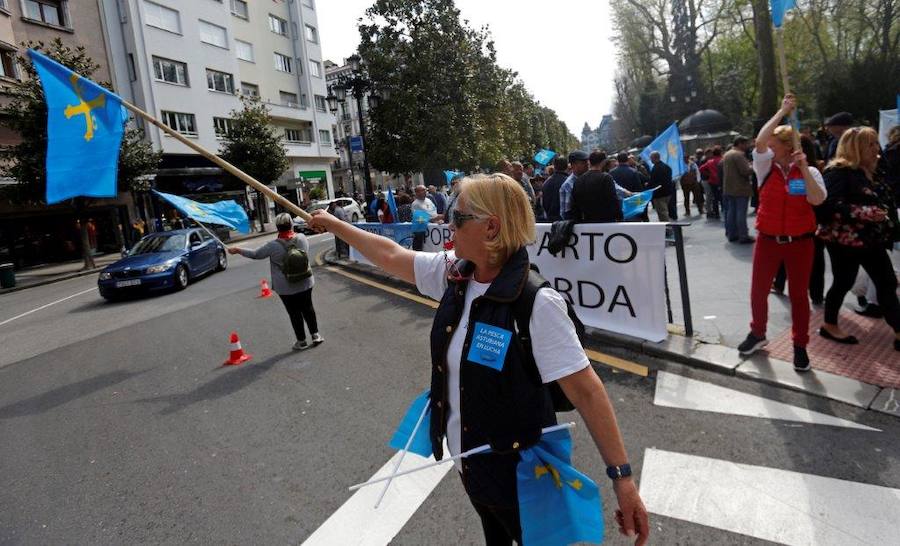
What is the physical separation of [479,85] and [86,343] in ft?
78.2

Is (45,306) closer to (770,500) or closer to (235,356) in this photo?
(235,356)

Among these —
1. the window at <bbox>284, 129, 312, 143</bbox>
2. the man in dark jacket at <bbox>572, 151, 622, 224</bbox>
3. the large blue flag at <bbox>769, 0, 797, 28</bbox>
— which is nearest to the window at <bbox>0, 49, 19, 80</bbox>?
the window at <bbox>284, 129, 312, 143</bbox>

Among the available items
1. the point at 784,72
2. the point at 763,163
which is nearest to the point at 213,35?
the point at 763,163

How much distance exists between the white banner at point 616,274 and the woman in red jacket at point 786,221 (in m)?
0.87

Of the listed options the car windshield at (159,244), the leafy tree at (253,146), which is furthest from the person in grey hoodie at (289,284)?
the leafy tree at (253,146)

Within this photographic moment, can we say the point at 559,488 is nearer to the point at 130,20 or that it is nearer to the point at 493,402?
the point at 493,402

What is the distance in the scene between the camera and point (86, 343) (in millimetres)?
8203

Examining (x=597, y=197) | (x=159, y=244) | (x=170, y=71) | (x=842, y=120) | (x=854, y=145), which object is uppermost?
(x=170, y=71)

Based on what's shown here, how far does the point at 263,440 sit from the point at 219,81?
3630cm

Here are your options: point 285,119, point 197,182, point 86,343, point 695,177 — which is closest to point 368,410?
point 86,343

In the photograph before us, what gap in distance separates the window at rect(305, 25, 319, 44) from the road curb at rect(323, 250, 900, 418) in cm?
4577

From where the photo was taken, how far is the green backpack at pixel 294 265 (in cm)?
629

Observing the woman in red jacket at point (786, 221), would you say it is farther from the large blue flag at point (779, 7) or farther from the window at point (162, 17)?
the window at point (162, 17)

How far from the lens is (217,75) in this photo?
34469mm
